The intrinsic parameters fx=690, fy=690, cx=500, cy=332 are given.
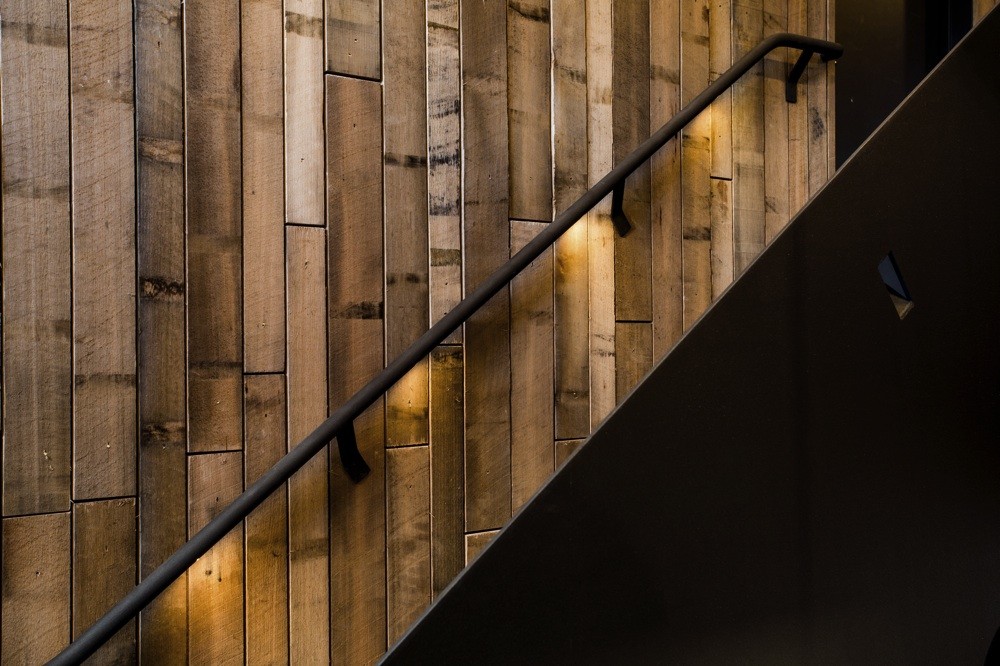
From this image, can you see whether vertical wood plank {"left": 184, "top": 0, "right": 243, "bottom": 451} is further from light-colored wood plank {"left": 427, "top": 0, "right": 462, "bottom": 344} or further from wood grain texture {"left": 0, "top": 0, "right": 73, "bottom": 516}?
light-colored wood plank {"left": 427, "top": 0, "right": 462, "bottom": 344}

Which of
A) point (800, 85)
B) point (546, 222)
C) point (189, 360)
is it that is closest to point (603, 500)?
point (546, 222)

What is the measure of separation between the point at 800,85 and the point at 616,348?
124 centimetres

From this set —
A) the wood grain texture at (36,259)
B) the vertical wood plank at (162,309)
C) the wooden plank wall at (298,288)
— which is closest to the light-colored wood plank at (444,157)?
the wooden plank wall at (298,288)

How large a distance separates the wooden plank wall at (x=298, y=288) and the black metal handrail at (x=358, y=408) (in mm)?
127

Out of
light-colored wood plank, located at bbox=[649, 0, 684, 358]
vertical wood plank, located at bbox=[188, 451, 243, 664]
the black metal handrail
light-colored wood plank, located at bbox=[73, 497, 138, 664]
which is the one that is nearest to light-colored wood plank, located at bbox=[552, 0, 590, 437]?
the black metal handrail

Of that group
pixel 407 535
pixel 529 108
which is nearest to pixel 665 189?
pixel 529 108

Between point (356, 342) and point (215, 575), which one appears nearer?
point (215, 575)

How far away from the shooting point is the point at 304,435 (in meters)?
1.61

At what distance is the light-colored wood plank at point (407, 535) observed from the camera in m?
1.69

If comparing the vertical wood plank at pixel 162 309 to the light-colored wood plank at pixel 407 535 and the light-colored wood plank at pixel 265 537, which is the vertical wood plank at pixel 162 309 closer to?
the light-colored wood plank at pixel 265 537

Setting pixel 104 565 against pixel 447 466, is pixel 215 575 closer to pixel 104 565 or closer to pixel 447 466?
pixel 104 565

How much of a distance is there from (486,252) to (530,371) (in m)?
0.35

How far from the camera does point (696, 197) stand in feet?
7.31

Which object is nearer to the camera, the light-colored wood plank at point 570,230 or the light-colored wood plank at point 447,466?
the light-colored wood plank at point 447,466
